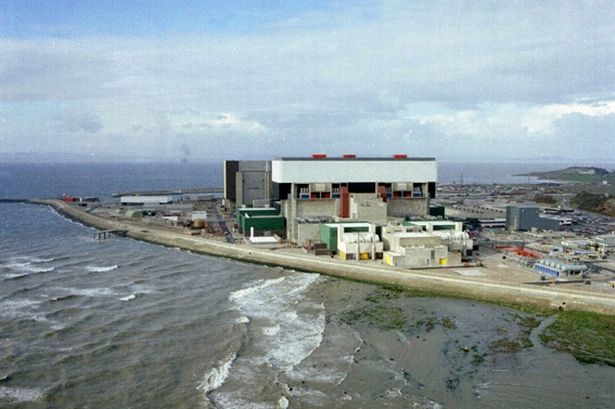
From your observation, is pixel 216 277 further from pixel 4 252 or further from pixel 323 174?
pixel 4 252

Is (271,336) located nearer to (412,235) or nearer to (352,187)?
(412,235)

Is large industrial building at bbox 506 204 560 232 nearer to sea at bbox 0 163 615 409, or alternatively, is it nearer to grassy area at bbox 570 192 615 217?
grassy area at bbox 570 192 615 217

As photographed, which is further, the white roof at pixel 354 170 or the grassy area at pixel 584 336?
the white roof at pixel 354 170

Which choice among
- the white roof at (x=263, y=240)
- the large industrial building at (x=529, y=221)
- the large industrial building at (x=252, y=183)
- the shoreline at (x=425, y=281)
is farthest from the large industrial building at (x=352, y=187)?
the large industrial building at (x=252, y=183)

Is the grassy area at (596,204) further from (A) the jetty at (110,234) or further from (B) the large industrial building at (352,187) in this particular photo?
(A) the jetty at (110,234)

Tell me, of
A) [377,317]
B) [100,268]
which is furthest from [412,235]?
[100,268]

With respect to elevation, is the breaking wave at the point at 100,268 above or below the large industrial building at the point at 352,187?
below
